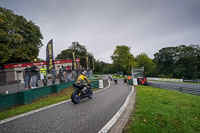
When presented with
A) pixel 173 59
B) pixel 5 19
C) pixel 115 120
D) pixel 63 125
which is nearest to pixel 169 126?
pixel 115 120

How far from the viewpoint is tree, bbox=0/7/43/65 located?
59.7ft

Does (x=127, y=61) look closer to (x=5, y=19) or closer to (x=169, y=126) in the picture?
(x=5, y=19)

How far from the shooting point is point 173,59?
165 feet

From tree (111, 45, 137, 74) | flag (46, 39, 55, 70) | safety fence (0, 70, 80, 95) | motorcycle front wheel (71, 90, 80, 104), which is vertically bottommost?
motorcycle front wheel (71, 90, 80, 104)

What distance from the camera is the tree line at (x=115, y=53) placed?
19.1 meters

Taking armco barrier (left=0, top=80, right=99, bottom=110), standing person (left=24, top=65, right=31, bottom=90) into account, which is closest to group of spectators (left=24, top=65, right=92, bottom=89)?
standing person (left=24, top=65, right=31, bottom=90)

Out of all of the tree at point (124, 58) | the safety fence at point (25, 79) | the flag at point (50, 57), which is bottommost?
the safety fence at point (25, 79)

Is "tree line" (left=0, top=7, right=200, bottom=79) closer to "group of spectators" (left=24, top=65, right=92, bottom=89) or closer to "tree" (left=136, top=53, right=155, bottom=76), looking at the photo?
"tree" (left=136, top=53, right=155, bottom=76)

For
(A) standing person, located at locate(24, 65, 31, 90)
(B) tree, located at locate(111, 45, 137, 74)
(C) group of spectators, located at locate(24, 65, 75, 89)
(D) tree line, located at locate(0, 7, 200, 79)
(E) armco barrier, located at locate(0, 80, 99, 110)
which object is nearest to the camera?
(E) armco barrier, located at locate(0, 80, 99, 110)

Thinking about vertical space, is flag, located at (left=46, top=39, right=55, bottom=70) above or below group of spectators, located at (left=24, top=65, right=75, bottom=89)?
above

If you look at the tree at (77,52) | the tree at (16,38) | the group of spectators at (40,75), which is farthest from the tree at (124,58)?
the group of spectators at (40,75)

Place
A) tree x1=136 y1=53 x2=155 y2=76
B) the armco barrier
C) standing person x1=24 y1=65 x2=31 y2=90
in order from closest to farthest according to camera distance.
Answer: the armco barrier < standing person x1=24 y1=65 x2=31 y2=90 < tree x1=136 y1=53 x2=155 y2=76

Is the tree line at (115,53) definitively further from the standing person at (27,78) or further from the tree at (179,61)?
the standing person at (27,78)

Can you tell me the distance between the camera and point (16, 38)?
19.1m
